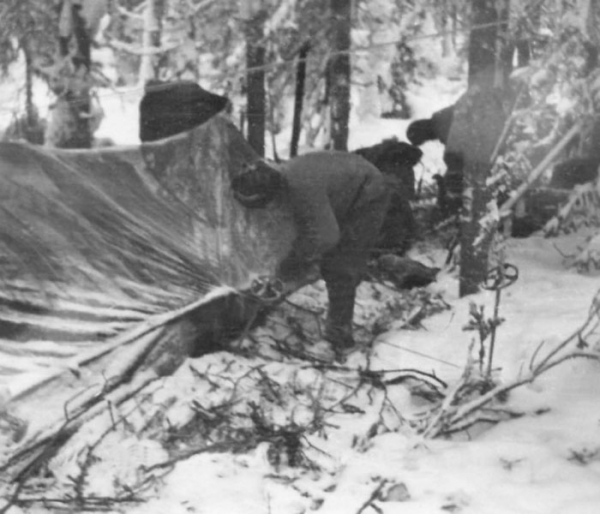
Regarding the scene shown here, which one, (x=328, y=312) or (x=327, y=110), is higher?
(x=327, y=110)

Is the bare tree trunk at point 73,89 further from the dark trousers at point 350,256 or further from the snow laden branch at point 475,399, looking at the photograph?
the snow laden branch at point 475,399

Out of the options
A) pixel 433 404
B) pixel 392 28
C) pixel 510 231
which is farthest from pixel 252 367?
pixel 392 28

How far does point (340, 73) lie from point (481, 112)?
11.1ft

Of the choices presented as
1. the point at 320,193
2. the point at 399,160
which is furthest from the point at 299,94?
the point at 320,193

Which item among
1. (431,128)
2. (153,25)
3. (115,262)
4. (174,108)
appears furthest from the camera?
(153,25)

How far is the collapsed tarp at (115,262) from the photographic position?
432cm

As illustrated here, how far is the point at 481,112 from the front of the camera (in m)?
6.49

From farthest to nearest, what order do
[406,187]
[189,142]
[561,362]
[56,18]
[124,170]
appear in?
[406,187]
[56,18]
[189,142]
[124,170]
[561,362]

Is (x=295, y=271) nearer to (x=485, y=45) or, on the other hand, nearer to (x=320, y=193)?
(x=320, y=193)

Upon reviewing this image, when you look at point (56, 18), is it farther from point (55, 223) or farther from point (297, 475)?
point (297, 475)

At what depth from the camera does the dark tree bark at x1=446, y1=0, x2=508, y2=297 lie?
6484mm

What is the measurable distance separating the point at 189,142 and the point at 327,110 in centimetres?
429

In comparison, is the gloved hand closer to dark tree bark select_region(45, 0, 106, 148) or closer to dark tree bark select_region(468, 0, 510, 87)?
dark tree bark select_region(468, 0, 510, 87)

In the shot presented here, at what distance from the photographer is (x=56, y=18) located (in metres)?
7.91
